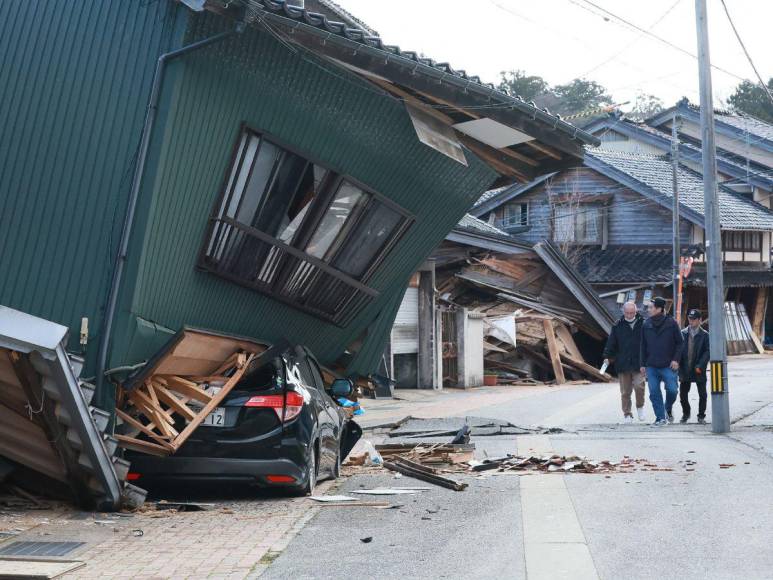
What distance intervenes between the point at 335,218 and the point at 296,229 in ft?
1.69

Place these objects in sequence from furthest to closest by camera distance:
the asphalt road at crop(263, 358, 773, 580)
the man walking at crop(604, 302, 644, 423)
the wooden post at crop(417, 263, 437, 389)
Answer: the wooden post at crop(417, 263, 437, 389) < the man walking at crop(604, 302, 644, 423) < the asphalt road at crop(263, 358, 773, 580)

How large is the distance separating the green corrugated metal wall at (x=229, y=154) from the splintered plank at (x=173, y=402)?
62cm

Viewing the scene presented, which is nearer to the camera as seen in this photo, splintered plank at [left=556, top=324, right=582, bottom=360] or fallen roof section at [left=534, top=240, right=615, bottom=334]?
splintered plank at [left=556, top=324, right=582, bottom=360]

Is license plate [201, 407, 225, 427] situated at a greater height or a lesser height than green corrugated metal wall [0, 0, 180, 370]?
lesser

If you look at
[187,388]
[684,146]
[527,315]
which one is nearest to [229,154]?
[187,388]

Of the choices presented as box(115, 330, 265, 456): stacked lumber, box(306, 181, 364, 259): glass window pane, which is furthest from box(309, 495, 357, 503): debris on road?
box(306, 181, 364, 259): glass window pane

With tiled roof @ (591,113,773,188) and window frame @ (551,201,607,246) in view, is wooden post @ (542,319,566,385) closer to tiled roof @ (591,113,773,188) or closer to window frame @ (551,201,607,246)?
window frame @ (551,201,607,246)

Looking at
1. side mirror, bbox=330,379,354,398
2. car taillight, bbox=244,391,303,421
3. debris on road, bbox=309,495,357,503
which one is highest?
side mirror, bbox=330,379,354,398

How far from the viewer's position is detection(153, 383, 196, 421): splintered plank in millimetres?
9750

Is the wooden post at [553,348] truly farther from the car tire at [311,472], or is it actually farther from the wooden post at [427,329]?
the car tire at [311,472]

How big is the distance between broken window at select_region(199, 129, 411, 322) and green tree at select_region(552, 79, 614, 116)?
193 feet

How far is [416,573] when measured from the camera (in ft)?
21.4

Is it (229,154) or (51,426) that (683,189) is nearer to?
(229,154)

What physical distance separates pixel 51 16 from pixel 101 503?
4432 mm
